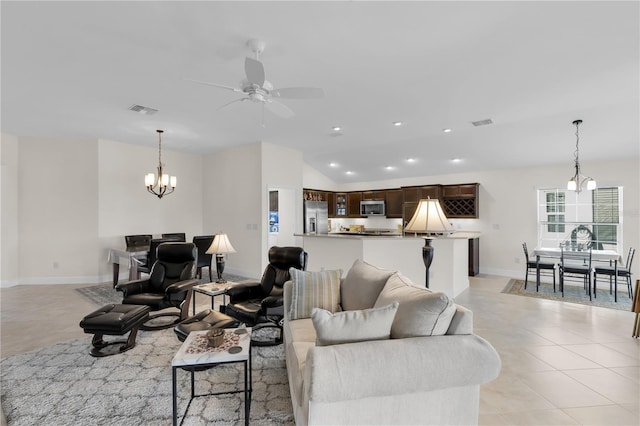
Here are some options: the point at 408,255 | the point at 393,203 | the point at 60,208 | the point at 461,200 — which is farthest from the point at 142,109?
the point at 461,200

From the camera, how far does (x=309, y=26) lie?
2.35 metres

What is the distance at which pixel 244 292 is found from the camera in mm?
3479

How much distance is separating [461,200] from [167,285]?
6337 millimetres

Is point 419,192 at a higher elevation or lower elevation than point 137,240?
higher

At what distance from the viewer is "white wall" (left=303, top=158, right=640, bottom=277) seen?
560cm

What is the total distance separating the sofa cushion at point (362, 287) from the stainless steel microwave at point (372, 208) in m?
5.77

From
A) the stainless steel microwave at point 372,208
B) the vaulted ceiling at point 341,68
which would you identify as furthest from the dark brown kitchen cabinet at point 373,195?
the vaulted ceiling at point 341,68

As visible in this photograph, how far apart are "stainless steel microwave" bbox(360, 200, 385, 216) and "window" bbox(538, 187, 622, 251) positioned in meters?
3.53

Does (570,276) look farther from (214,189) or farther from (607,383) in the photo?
(214,189)

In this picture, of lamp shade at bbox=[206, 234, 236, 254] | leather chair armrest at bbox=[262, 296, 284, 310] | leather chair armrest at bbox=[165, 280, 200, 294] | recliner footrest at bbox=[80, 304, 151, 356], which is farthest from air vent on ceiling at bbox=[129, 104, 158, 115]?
leather chair armrest at bbox=[262, 296, 284, 310]

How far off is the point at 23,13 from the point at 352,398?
10.9ft

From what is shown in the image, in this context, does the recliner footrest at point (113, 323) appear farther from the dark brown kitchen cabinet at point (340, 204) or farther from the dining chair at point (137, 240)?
the dark brown kitchen cabinet at point (340, 204)

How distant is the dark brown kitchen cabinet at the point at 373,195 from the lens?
8.56 metres

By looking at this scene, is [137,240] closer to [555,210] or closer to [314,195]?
[314,195]
